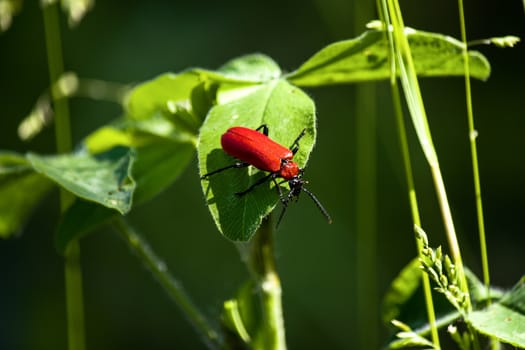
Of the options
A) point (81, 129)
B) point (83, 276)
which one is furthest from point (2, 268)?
point (81, 129)

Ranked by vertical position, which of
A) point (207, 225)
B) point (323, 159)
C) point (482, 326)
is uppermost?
point (482, 326)

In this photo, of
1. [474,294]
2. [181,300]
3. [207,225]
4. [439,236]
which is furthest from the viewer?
[207,225]

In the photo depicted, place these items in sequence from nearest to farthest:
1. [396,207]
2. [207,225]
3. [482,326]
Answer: [482,326] < [396,207] < [207,225]

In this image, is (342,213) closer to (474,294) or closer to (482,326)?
(474,294)

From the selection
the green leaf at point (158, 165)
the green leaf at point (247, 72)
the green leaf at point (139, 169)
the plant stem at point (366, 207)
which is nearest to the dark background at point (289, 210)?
the plant stem at point (366, 207)

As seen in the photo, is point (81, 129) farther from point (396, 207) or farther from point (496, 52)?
point (496, 52)

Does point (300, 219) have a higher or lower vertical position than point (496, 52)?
lower

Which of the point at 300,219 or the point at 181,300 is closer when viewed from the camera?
the point at 181,300
